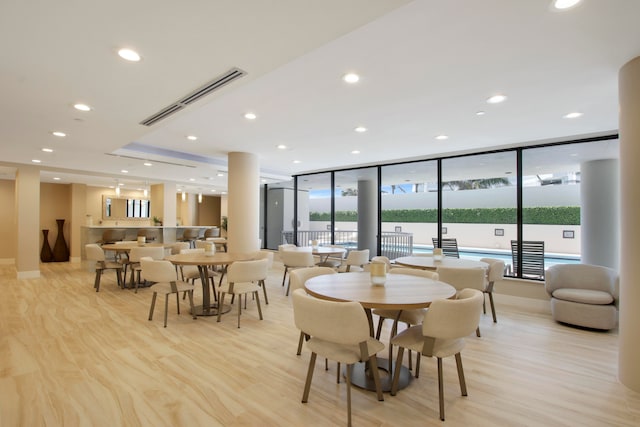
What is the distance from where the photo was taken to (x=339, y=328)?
1994 millimetres

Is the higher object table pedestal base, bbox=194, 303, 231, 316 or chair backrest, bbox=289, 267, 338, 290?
chair backrest, bbox=289, 267, 338, 290

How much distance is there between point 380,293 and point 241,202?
168 inches

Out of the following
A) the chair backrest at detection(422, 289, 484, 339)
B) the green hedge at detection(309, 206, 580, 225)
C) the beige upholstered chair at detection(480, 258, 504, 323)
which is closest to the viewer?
the chair backrest at detection(422, 289, 484, 339)

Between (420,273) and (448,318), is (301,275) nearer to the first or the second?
(420,273)

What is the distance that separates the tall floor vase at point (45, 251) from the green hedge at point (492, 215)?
8933 millimetres

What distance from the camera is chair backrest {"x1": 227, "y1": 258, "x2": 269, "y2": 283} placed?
4000 millimetres

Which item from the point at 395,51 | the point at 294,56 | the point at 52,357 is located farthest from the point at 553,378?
the point at 52,357

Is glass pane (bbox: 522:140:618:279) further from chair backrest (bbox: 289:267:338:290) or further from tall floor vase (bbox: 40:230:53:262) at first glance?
tall floor vase (bbox: 40:230:53:262)

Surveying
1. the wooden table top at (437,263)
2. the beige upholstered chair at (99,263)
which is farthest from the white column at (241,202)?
the wooden table top at (437,263)

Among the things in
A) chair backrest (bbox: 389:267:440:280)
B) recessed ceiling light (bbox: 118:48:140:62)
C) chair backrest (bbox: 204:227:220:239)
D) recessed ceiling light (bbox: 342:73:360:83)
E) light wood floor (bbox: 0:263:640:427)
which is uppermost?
recessed ceiling light (bbox: 342:73:360:83)

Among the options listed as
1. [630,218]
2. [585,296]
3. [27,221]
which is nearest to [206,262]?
[630,218]

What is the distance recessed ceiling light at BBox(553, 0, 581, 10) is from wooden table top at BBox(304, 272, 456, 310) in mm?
1989

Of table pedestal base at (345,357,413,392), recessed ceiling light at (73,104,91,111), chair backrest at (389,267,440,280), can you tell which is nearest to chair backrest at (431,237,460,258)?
chair backrest at (389,267,440,280)

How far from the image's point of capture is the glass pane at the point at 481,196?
19.2 feet
